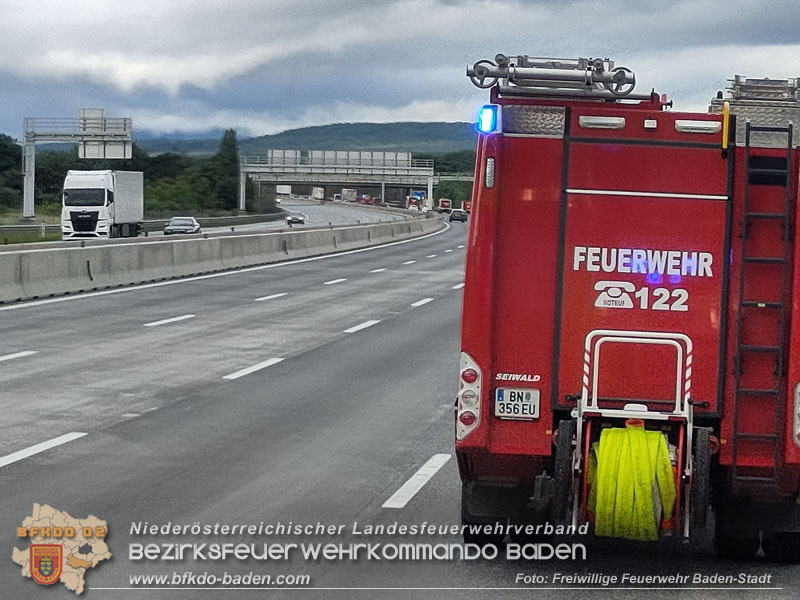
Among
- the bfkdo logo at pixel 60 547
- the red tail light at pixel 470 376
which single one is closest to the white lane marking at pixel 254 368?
the bfkdo logo at pixel 60 547

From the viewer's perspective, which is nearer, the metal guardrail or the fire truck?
the fire truck

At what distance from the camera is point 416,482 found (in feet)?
34.8

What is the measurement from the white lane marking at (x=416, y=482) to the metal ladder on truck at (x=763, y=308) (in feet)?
9.34

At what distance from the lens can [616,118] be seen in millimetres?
7887

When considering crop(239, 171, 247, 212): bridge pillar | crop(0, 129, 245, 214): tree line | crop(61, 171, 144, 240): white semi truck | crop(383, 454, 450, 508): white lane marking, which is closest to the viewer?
crop(383, 454, 450, 508): white lane marking

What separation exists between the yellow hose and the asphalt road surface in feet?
1.40

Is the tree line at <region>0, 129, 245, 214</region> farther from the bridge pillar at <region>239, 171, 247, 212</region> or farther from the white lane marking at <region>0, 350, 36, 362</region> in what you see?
the white lane marking at <region>0, 350, 36, 362</region>

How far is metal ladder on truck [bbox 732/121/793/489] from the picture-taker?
7633 millimetres

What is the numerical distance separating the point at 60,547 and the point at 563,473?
304 centimetres

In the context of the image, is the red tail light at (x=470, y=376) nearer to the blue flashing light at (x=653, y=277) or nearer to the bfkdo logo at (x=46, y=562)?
the blue flashing light at (x=653, y=277)

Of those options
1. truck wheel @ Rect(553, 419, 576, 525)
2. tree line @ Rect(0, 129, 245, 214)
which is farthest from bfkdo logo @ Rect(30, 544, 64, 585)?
tree line @ Rect(0, 129, 245, 214)

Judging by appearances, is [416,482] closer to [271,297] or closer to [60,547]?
[60,547]

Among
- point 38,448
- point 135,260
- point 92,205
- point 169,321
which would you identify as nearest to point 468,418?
point 38,448

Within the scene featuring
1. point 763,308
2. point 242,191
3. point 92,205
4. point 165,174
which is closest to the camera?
point 763,308
